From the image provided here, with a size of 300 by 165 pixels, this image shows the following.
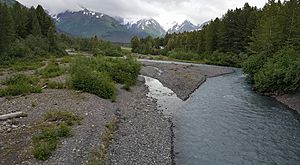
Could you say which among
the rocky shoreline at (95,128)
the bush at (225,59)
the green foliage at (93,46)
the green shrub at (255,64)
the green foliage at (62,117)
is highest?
the green shrub at (255,64)

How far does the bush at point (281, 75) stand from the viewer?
41.4 m

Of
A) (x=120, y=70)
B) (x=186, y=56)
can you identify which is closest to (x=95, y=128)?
(x=120, y=70)

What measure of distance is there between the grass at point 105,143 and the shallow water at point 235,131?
537cm

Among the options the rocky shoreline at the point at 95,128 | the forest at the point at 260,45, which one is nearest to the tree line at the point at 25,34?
the rocky shoreline at the point at 95,128

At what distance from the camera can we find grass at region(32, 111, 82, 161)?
1886 centimetres

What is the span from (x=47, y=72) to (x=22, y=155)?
1560 inches

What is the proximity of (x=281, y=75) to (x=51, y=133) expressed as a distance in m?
33.9

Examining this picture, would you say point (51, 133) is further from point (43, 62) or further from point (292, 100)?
point (43, 62)

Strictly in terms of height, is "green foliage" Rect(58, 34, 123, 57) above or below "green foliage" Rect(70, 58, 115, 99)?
below

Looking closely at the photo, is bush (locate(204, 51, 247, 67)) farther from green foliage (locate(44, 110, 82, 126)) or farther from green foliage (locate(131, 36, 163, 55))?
green foliage (locate(44, 110, 82, 126))

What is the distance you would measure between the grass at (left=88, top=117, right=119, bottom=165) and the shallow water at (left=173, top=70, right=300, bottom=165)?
5372 millimetres

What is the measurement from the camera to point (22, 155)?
18641 millimetres

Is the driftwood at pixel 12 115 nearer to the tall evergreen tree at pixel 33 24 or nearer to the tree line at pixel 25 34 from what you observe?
the tree line at pixel 25 34

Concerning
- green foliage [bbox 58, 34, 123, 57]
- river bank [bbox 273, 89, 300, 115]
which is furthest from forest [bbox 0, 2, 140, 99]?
river bank [bbox 273, 89, 300, 115]
